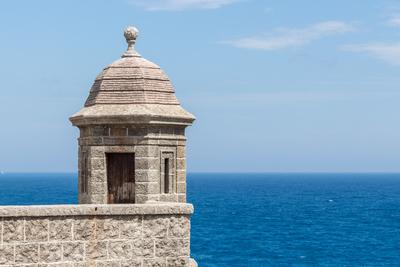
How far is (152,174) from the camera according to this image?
1226 cm

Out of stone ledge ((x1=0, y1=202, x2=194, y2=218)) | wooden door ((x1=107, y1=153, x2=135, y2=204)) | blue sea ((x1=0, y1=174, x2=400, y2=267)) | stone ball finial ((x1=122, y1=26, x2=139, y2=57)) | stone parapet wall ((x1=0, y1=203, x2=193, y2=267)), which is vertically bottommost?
blue sea ((x1=0, y1=174, x2=400, y2=267))

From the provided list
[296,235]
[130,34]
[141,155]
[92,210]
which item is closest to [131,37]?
[130,34]

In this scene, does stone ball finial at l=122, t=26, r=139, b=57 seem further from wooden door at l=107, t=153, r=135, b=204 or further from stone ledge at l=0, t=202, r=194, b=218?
stone ledge at l=0, t=202, r=194, b=218

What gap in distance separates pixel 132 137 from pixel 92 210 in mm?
2287

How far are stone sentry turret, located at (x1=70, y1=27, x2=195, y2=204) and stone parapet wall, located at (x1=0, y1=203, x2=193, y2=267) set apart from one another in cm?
188

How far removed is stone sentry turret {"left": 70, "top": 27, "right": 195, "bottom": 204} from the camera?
1218 cm

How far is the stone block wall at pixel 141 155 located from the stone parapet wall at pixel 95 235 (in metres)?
1.89

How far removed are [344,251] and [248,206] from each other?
151ft

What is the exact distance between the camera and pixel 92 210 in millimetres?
10094

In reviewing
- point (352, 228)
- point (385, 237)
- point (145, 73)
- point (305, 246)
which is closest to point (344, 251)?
point (305, 246)

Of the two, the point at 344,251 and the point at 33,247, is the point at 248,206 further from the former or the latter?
the point at 33,247

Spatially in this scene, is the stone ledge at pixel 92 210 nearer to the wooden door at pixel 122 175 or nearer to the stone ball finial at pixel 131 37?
the wooden door at pixel 122 175

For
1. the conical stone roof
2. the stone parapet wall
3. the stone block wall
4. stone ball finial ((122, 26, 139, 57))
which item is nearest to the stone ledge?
the stone parapet wall

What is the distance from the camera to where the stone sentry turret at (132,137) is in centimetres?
1218
